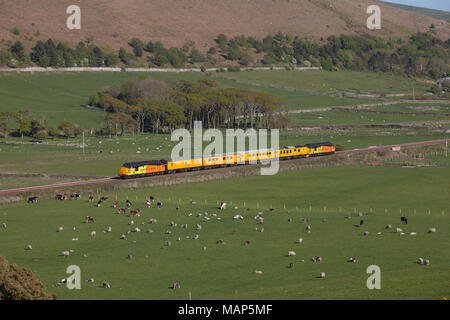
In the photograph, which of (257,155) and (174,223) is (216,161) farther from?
(174,223)

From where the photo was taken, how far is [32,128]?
510ft

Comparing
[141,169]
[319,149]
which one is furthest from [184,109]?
[141,169]

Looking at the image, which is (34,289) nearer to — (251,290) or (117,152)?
(251,290)

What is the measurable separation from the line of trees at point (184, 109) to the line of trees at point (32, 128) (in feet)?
31.3

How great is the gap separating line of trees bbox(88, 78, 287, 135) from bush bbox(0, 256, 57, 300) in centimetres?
12118

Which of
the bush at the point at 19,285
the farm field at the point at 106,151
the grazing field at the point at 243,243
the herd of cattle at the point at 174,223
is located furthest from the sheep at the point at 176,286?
the farm field at the point at 106,151

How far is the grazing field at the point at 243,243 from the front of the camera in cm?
5041

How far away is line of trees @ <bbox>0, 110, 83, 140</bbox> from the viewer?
153 meters

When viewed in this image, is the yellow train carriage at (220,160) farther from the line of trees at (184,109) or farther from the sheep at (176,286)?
the sheep at (176,286)

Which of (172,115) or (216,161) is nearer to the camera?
(216,161)

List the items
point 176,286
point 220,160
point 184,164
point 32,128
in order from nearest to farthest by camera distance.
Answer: point 176,286
point 184,164
point 220,160
point 32,128

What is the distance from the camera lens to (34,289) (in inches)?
1678

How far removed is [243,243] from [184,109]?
117 m

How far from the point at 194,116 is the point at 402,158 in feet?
214
